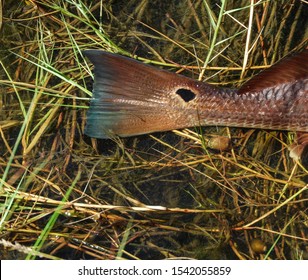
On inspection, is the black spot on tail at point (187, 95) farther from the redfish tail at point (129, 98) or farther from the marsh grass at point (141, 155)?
the marsh grass at point (141, 155)

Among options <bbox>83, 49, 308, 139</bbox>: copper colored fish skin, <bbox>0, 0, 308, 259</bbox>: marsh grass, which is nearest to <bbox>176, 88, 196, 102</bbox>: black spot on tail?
<bbox>83, 49, 308, 139</bbox>: copper colored fish skin

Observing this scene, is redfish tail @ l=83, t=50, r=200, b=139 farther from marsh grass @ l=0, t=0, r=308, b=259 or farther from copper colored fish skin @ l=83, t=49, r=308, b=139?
marsh grass @ l=0, t=0, r=308, b=259

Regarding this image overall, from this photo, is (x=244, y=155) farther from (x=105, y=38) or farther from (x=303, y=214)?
(x=105, y=38)

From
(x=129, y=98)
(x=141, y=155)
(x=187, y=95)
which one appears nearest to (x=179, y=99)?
(x=187, y=95)

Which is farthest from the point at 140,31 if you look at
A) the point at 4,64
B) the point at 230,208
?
the point at 230,208

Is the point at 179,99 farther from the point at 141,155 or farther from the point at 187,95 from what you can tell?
the point at 141,155

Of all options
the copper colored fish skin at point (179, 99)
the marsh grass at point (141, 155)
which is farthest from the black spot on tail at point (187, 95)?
the marsh grass at point (141, 155)
